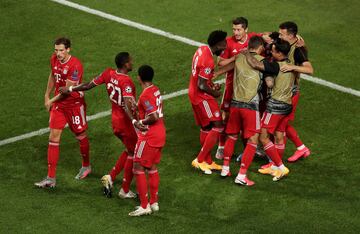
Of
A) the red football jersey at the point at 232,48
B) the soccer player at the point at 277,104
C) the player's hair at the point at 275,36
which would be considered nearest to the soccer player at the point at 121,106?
the soccer player at the point at 277,104

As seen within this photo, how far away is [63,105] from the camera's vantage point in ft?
48.1

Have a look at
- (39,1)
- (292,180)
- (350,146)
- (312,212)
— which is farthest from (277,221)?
(39,1)

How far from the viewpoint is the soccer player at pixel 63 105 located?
14438 millimetres

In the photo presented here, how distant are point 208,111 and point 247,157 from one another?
0.97 m

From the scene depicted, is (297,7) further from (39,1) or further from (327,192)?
(327,192)

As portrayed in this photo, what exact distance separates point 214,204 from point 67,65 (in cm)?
309

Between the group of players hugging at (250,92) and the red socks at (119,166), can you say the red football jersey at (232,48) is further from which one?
the red socks at (119,166)

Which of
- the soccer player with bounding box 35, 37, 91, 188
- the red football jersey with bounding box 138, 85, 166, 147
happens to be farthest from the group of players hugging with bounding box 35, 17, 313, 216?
the red football jersey with bounding box 138, 85, 166, 147

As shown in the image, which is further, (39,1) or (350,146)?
(39,1)

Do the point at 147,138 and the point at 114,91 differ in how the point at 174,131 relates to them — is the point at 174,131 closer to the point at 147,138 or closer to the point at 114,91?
the point at 114,91

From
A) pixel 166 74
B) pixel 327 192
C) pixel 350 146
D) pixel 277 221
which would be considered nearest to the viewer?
pixel 277 221

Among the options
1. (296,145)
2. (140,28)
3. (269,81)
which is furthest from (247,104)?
(140,28)

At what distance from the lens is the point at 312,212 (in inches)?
533

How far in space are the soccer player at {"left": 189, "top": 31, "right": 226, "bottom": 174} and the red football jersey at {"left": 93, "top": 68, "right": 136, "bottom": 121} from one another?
1.27 metres
